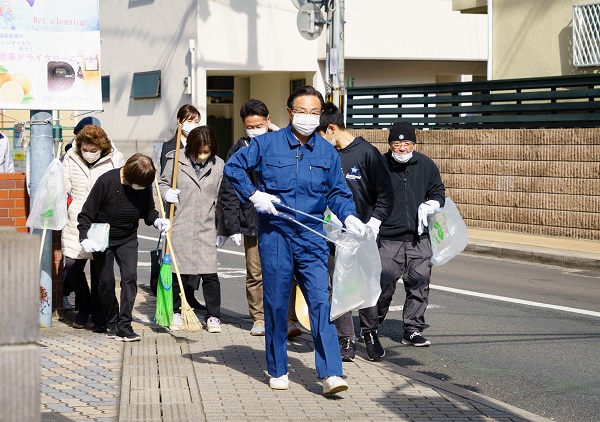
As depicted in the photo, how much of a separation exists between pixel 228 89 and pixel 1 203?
22644 mm

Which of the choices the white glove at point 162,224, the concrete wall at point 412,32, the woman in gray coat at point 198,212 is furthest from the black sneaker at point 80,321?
the concrete wall at point 412,32

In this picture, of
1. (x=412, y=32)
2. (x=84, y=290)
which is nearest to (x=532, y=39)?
(x=412, y=32)

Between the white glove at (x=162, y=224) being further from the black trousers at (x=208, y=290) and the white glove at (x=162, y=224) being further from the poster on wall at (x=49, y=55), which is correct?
the poster on wall at (x=49, y=55)

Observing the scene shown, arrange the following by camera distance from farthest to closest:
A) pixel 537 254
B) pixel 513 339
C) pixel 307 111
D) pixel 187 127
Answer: pixel 537 254
pixel 187 127
pixel 513 339
pixel 307 111

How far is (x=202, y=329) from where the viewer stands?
8.82m

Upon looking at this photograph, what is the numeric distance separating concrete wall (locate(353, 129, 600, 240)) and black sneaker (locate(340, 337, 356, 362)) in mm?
9044

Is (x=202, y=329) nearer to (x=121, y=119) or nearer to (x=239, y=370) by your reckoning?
(x=239, y=370)

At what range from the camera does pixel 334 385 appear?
6.38m

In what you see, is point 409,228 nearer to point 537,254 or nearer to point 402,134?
point 402,134

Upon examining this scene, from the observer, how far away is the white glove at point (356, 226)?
6680mm

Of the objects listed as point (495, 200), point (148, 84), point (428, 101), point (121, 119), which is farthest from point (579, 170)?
point (121, 119)

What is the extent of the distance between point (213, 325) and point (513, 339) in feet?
8.21

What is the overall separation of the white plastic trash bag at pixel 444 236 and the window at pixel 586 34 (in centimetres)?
1044

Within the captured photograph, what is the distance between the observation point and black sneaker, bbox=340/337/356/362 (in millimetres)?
7621
